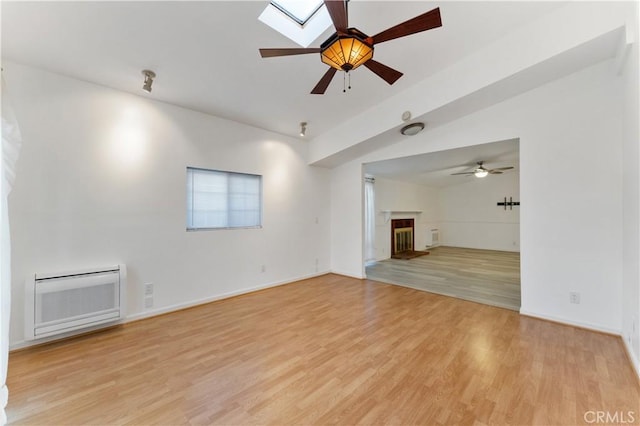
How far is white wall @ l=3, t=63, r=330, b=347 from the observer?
2.50m

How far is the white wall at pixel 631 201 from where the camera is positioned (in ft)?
6.76

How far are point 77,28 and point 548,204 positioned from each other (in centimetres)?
510

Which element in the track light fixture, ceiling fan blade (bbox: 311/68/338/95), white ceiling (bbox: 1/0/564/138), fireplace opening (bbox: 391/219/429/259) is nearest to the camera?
white ceiling (bbox: 1/0/564/138)

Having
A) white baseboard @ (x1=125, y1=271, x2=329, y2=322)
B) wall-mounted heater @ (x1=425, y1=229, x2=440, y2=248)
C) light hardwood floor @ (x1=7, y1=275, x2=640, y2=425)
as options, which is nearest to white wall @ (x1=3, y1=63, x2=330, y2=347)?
white baseboard @ (x1=125, y1=271, x2=329, y2=322)

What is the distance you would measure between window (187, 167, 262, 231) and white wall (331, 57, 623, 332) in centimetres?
368

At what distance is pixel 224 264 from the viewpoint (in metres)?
3.88

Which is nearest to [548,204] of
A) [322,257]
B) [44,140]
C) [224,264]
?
[322,257]

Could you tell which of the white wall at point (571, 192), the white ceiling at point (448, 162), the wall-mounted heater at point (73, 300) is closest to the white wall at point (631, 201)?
the white wall at point (571, 192)

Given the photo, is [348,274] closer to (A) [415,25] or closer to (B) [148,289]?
(B) [148,289]

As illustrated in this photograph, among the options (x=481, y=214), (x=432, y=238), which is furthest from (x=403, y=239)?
(x=481, y=214)

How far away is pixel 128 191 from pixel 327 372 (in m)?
2.99

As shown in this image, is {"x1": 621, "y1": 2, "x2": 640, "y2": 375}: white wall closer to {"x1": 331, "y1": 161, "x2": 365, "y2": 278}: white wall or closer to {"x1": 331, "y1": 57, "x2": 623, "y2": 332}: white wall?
{"x1": 331, "y1": 57, "x2": 623, "y2": 332}: white wall

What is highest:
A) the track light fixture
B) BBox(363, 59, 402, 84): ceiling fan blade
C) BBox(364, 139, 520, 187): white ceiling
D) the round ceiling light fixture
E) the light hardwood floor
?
the track light fixture

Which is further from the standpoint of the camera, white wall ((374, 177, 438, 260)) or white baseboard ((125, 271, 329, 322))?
white wall ((374, 177, 438, 260))
